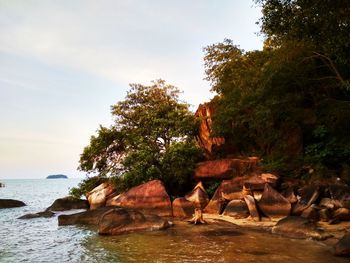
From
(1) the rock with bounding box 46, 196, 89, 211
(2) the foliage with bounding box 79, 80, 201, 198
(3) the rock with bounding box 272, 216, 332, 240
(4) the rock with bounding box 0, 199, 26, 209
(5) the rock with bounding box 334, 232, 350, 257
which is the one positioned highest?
(2) the foliage with bounding box 79, 80, 201, 198

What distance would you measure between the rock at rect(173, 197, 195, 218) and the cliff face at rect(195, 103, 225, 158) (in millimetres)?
6256

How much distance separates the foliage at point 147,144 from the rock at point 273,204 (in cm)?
682

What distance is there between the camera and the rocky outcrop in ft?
71.9

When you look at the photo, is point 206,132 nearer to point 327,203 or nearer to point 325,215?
point 327,203

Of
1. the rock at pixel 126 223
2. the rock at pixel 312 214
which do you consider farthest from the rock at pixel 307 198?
the rock at pixel 126 223

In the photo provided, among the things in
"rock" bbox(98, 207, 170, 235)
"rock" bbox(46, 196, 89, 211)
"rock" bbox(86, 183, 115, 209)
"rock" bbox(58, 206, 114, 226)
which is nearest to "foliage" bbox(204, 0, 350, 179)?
"rock" bbox(98, 207, 170, 235)

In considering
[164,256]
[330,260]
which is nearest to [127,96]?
[164,256]

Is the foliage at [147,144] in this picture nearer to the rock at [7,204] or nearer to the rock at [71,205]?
the rock at [71,205]

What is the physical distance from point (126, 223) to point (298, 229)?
7822 mm

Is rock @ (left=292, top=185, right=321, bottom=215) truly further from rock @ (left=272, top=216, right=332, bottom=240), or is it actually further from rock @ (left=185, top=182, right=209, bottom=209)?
rock @ (left=185, top=182, right=209, bottom=209)

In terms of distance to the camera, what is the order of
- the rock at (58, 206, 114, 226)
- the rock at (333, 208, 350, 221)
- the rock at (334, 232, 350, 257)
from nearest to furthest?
the rock at (334, 232, 350, 257) < the rock at (333, 208, 350, 221) < the rock at (58, 206, 114, 226)

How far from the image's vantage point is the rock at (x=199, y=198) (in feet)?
67.7

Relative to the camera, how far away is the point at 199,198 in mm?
20844

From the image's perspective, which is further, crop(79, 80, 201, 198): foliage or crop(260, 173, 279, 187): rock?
crop(79, 80, 201, 198): foliage
